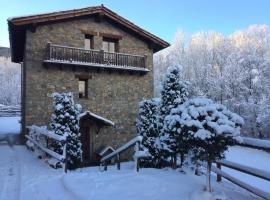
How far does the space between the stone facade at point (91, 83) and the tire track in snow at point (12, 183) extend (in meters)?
7.79

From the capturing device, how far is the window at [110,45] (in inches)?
890

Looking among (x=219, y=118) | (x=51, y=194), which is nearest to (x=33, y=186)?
(x=51, y=194)

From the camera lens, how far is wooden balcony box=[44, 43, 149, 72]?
19422 mm

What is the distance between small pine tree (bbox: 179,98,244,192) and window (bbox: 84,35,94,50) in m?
16.2

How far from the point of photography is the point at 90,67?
68.4 ft

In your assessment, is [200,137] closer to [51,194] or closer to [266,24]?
[51,194]

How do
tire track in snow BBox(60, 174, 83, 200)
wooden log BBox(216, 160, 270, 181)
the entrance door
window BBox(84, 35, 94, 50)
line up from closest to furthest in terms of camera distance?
wooden log BBox(216, 160, 270, 181), tire track in snow BBox(60, 174, 83, 200), the entrance door, window BBox(84, 35, 94, 50)

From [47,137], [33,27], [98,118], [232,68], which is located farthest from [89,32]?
[232,68]

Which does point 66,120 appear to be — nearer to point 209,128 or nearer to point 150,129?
point 150,129

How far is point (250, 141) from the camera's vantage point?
6.36 meters

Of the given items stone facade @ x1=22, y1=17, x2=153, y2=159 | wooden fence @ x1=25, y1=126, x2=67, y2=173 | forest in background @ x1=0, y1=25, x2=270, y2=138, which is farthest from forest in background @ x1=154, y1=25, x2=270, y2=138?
wooden fence @ x1=25, y1=126, x2=67, y2=173

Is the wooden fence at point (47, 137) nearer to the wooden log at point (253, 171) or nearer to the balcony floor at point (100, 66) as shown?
the wooden log at point (253, 171)

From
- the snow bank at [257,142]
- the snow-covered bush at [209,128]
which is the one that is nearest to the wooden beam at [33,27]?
the snow-covered bush at [209,128]

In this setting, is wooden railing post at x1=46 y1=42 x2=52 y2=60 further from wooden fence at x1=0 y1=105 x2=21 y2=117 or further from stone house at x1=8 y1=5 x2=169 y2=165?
wooden fence at x1=0 y1=105 x2=21 y2=117
